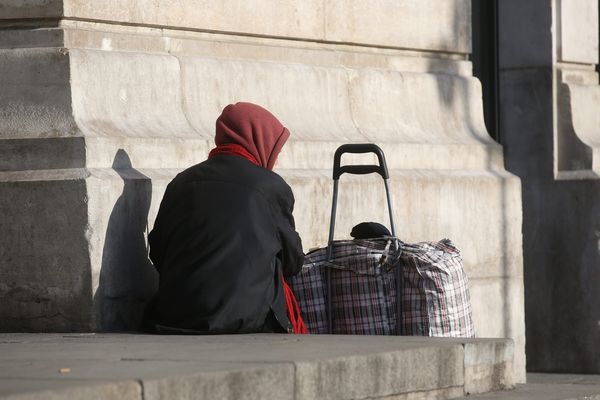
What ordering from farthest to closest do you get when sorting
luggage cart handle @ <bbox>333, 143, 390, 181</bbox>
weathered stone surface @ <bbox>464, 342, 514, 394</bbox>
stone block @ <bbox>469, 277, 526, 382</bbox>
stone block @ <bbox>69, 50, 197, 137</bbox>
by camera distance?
stone block @ <bbox>469, 277, 526, 382</bbox>
luggage cart handle @ <bbox>333, 143, 390, 181</bbox>
stone block @ <bbox>69, 50, 197, 137</bbox>
weathered stone surface @ <bbox>464, 342, 514, 394</bbox>

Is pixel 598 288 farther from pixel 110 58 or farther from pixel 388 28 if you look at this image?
pixel 110 58

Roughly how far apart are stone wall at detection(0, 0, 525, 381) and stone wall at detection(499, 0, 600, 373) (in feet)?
3.47

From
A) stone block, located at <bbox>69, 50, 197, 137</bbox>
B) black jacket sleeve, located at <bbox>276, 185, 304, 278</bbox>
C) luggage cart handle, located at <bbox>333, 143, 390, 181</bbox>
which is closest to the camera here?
black jacket sleeve, located at <bbox>276, 185, 304, 278</bbox>

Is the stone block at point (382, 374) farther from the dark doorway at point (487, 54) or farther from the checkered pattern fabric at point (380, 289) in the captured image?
the dark doorway at point (487, 54)

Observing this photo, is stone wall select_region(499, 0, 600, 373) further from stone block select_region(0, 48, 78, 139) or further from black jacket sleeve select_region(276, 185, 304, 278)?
stone block select_region(0, 48, 78, 139)

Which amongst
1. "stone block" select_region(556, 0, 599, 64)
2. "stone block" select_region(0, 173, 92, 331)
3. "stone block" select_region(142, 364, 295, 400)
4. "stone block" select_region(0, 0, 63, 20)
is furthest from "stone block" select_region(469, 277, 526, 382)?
"stone block" select_region(142, 364, 295, 400)

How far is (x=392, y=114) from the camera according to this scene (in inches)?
355

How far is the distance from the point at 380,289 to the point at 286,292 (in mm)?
473

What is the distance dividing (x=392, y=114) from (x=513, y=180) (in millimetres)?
1066

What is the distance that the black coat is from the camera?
6539 millimetres

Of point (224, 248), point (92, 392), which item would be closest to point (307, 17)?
point (224, 248)

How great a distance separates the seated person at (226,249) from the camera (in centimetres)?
654

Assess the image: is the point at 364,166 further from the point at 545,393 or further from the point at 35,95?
the point at 35,95

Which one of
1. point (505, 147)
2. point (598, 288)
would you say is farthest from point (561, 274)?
point (505, 147)
